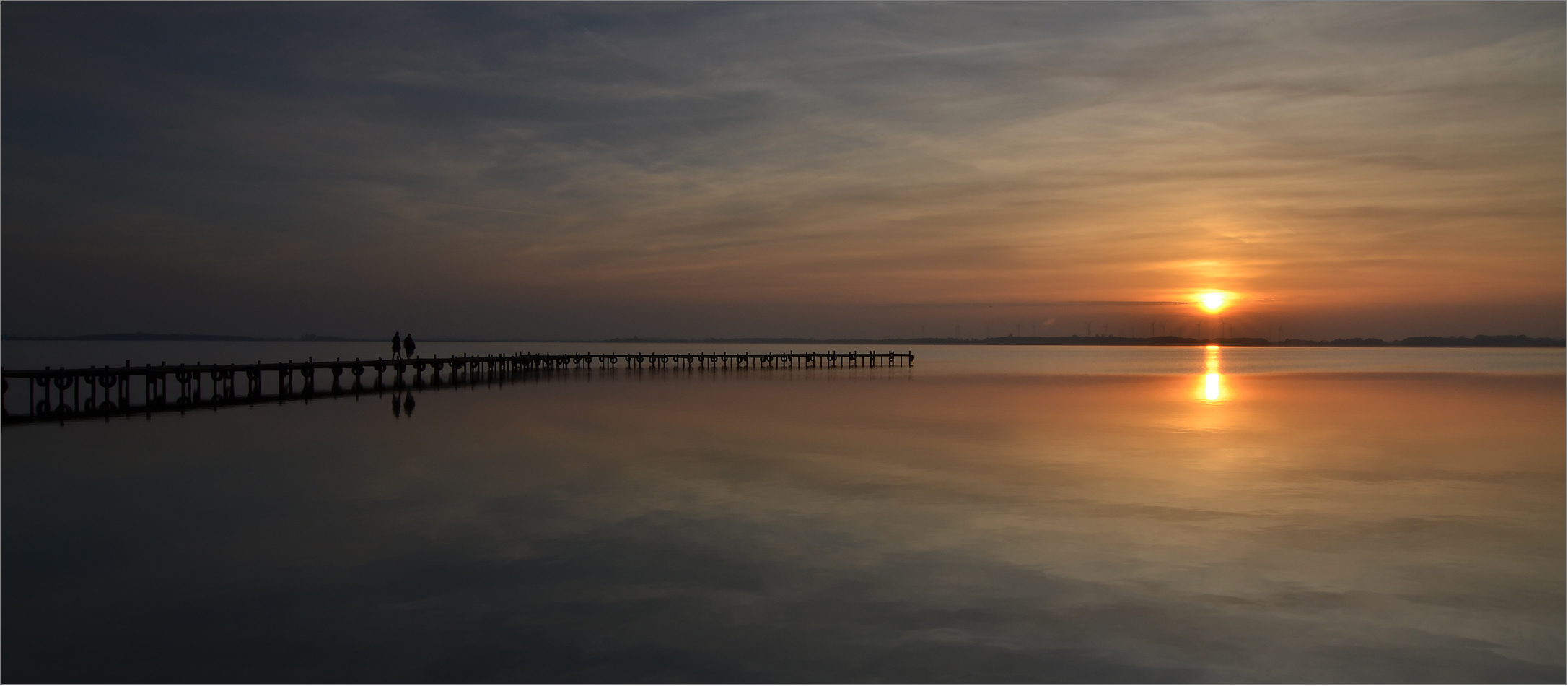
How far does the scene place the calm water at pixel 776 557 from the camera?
8102mm

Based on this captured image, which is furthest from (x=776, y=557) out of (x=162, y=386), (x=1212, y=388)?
(x=1212, y=388)

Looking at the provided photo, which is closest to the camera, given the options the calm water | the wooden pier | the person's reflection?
the calm water

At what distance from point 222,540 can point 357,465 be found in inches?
275

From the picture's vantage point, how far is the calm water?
8102 mm

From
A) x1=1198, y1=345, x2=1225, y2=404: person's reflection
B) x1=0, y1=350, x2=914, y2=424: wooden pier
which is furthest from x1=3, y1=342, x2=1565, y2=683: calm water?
x1=1198, y1=345, x2=1225, y2=404: person's reflection

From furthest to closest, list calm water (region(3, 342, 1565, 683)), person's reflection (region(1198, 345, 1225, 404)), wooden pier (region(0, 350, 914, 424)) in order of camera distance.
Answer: person's reflection (region(1198, 345, 1225, 404)) → wooden pier (region(0, 350, 914, 424)) → calm water (region(3, 342, 1565, 683))

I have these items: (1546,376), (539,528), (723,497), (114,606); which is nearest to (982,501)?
(723,497)

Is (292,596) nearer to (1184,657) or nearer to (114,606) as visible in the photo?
(114,606)

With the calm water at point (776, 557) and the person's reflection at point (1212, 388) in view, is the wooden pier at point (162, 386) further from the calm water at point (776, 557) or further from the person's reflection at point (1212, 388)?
the person's reflection at point (1212, 388)

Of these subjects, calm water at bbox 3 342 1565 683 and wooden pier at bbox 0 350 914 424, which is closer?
calm water at bbox 3 342 1565 683

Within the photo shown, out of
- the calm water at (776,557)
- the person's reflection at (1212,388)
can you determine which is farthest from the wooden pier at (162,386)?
the person's reflection at (1212,388)

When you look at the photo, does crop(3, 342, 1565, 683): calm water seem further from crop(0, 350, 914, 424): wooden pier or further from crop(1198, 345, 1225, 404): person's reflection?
crop(1198, 345, 1225, 404): person's reflection

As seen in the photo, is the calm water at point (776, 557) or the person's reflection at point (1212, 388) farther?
the person's reflection at point (1212, 388)

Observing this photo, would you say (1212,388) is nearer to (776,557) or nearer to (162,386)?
(776,557)
